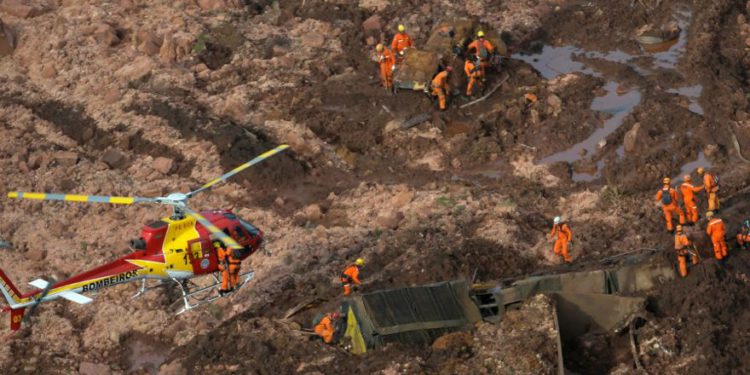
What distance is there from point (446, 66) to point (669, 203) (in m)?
7.71

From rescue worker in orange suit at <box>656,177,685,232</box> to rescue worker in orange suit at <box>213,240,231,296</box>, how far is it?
26.8 ft

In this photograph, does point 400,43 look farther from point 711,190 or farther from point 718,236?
point 718,236

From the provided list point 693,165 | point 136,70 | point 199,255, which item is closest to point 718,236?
point 693,165

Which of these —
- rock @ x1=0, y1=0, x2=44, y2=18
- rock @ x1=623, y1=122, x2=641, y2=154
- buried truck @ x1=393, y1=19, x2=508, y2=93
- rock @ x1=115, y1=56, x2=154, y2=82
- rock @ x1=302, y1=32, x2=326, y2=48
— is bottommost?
rock @ x1=115, y1=56, x2=154, y2=82

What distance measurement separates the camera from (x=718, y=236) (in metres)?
19.9

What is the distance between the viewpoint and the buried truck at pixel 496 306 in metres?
19.0

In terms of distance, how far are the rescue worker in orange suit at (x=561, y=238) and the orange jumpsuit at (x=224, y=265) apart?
19.9 feet

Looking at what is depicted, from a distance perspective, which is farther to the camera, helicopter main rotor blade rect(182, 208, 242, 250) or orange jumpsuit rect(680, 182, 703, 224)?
orange jumpsuit rect(680, 182, 703, 224)

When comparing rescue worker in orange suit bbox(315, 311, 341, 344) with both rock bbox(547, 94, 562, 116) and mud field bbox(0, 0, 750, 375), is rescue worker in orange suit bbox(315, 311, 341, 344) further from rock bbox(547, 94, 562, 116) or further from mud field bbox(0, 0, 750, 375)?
rock bbox(547, 94, 562, 116)

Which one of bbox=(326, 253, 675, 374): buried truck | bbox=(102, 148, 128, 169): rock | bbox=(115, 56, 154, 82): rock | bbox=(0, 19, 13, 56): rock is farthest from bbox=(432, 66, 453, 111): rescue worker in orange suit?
bbox=(0, 19, 13, 56): rock

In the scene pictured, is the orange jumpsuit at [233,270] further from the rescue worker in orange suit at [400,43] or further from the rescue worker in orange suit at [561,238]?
the rescue worker in orange suit at [400,43]

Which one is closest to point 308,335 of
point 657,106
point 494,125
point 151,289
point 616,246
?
point 151,289

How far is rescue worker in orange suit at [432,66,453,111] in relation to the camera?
26672 mm

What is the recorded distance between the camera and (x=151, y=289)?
22.0 meters
